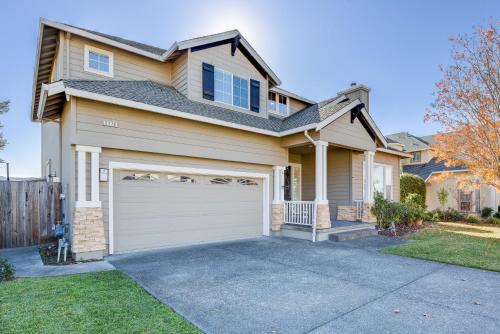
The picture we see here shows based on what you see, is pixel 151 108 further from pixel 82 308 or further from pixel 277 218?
pixel 277 218

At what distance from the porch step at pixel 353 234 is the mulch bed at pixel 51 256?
7.43 m

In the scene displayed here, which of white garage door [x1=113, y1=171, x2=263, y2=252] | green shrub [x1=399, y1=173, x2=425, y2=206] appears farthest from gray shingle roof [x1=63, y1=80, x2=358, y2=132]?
green shrub [x1=399, y1=173, x2=425, y2=206]

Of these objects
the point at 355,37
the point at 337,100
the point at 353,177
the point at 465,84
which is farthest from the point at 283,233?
the point at 355,37

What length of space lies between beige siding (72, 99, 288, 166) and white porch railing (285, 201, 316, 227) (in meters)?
1.73

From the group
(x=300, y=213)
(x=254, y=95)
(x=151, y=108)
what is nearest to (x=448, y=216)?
(x=300, y=213)

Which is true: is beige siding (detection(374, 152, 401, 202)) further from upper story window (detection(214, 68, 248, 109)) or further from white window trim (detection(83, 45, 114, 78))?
white window trim (detection(83, 45, 114, 78))

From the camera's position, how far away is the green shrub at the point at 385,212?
11.6 metres

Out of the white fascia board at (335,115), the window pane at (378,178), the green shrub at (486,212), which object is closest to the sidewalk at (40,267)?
the white fascia board at (335,115)

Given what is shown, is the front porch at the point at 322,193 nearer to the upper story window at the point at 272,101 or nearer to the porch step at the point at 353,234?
the porch step at the point at 353,234

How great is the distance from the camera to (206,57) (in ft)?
33.3

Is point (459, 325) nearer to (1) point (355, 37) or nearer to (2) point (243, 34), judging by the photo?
(2) point (243, 34)

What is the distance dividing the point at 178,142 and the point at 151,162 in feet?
3.11

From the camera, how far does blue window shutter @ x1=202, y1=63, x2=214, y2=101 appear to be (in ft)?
32.8

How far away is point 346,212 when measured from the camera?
1264 cm
